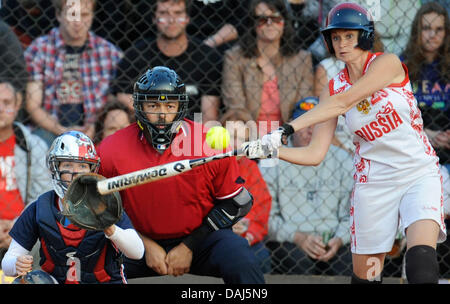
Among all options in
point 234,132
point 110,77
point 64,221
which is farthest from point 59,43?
point 64,221

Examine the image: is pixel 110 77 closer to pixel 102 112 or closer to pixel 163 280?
pixel 102 112

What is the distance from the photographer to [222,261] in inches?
167

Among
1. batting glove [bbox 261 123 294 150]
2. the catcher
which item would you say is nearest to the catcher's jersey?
batting glove [bbox 261 123 294 150]

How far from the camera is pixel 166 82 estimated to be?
4.34 m

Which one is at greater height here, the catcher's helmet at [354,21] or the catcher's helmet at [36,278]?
the catcher's helmet at [354,21]

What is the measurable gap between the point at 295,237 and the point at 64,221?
2239 mm

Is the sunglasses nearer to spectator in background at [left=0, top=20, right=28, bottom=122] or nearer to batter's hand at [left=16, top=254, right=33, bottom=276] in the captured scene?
spectator in background at [left=0, top=20, right=28, bottom=122]

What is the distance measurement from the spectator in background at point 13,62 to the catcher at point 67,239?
2.01 metres

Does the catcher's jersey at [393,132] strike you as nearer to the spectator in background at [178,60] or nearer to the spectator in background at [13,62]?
the spectator in background at [178,60]

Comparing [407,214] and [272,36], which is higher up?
[272,36]

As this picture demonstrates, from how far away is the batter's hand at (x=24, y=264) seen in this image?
Result: 12.7ft

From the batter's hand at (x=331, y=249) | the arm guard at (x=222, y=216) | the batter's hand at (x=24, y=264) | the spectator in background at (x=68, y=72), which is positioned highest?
the spectator in background at (x=68, y=72)

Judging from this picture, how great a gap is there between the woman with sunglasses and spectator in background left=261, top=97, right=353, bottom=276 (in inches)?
53.3

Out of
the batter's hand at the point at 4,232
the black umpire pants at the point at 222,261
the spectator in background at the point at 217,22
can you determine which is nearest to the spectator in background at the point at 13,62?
the batter's hand at the point at 4,232
